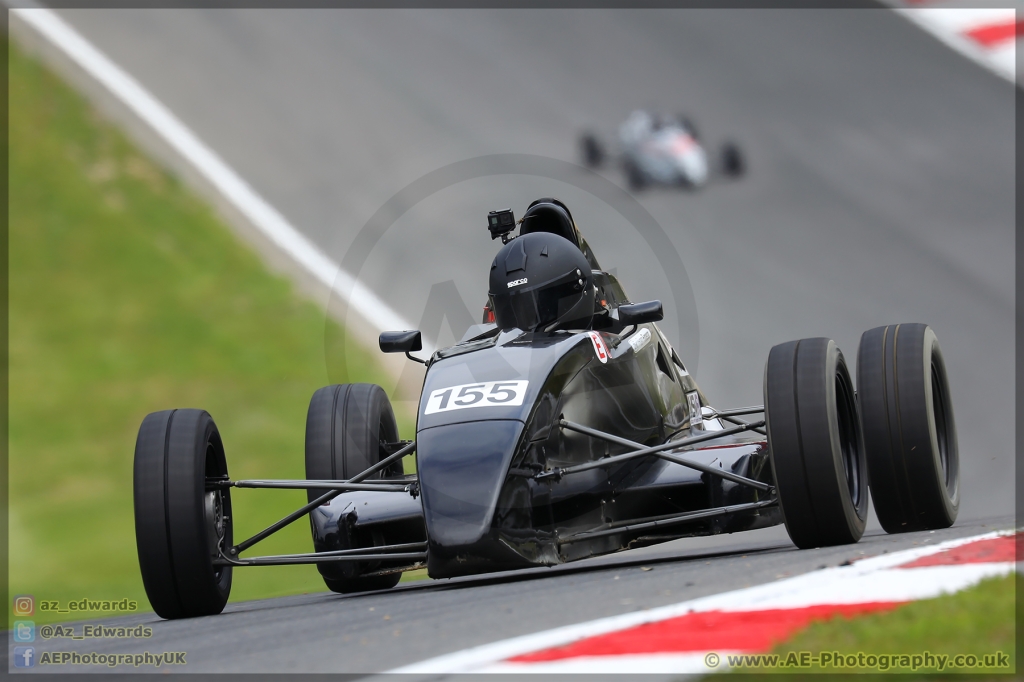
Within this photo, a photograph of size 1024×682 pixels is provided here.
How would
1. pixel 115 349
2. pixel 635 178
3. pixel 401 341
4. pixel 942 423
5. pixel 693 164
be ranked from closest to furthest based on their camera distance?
pixel 401 341 → pixel 942 423 → pixel 115 349 → pixel 693 164 → pixel 635 178

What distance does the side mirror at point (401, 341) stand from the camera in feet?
24.3

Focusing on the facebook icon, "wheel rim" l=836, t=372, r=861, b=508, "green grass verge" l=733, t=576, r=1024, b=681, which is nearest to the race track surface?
"wheel rim" l=836, t=372, r=861, b=508

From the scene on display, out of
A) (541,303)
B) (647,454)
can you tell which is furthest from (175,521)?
(647,454)

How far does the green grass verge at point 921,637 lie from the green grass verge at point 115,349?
6.56m

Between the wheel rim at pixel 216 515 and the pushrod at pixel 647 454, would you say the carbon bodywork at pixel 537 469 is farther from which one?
the wheel rim at pixel 216 515

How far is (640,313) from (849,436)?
148 cm

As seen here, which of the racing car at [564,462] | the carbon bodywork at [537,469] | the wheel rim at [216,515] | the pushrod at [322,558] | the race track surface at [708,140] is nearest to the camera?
the carbon bodywork at [537,469]

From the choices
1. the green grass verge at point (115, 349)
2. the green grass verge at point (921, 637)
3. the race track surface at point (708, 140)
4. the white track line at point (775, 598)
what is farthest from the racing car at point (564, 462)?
the race track surface at point (708, 140)

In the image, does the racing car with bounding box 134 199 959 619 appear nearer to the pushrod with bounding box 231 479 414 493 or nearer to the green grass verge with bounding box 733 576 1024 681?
the pushrod with bounding box 231 479 414 493

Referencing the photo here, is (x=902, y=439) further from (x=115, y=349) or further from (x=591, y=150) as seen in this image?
(x=591, y=150)

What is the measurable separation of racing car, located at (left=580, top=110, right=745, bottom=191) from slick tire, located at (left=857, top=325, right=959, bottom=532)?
12.5 m

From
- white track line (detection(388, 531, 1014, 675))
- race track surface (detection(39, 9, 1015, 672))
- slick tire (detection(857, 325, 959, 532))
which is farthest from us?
race track surface (detection(39, 9, 1015, 672))

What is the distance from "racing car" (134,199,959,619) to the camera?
604cm

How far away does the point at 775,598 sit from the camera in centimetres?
431
